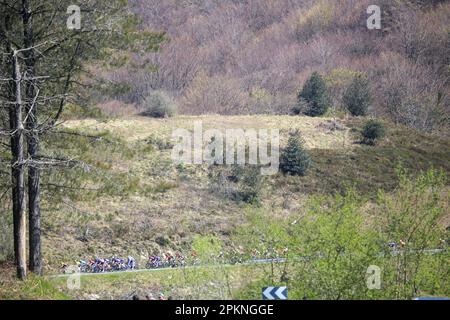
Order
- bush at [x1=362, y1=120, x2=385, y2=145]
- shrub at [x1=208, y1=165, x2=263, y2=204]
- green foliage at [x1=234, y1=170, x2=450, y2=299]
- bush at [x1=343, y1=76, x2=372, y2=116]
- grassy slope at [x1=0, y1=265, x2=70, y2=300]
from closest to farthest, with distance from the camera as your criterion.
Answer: grassy slope at [x1=0, y1=265, x2=70, y2=300] < green foliage at [x1=234, y1=170, x2=450, y2=299] < shrub at [x1=208, y1=165, x2=263, y2=204] < bush at [x1=362, y1=120, x2=385, y2=145] < bush at [x1=343, y1=76, x2=372, y2=116]

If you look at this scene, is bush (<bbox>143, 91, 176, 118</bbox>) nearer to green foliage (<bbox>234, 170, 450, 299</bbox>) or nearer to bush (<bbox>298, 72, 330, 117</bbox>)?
bush (<bbox>298, 72, 330, 117</bbox>)

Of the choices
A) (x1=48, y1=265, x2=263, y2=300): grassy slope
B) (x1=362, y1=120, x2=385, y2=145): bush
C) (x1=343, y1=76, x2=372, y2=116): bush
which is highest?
(x1=343, y1=76, x2=372, y2=116): bush

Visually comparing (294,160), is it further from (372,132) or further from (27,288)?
(27,288)

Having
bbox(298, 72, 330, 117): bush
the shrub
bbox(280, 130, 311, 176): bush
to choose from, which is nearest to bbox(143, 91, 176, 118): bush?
bbox(298, 72, 330, 117): bush

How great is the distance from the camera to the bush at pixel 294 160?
41875 millimetres

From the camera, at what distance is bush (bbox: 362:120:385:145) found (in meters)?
47.7

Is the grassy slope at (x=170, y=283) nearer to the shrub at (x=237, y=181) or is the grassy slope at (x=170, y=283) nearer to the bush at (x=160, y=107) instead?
the shrub at (x=237, y=181)

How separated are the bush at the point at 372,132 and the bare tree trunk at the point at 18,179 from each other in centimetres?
2918

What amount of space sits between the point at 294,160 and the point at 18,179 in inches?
870

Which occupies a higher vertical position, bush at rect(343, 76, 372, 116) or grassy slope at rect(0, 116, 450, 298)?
bush at rect(343, 76, 372, 116)

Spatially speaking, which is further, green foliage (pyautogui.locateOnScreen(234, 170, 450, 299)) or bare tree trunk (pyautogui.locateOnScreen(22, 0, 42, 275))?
bare tree trunk (pyautogui.locateOnScreen(22, 0, 42, 275))

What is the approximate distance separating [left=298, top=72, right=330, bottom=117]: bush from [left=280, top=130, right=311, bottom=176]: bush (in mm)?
10993

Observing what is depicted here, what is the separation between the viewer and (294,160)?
42.0 metres

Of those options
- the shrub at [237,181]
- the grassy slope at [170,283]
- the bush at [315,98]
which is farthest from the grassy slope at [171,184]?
the bush at [315,98]
